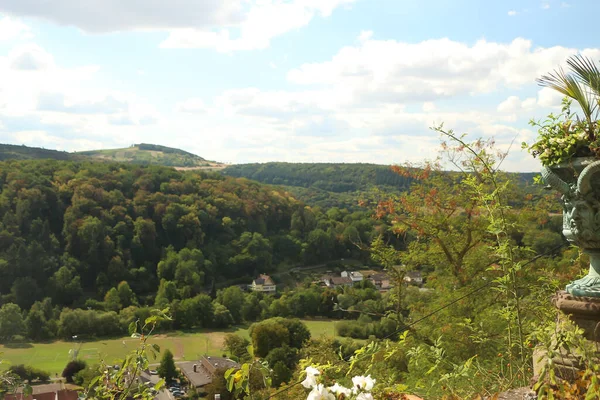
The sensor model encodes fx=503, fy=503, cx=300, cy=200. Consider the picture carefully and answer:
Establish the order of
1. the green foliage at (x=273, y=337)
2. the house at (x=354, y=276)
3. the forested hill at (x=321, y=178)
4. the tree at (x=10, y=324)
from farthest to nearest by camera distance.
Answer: the forested hill at (x=321, y=178) → the house at (x=354, y=276) → the tree at (x=10, y=324) → the green foliage at (x=273, y=337)

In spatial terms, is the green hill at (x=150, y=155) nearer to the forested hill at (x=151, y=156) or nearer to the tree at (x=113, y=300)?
the forested hill at (x=151, y=156)

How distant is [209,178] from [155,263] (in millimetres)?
18745

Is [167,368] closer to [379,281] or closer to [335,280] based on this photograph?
[335,280]

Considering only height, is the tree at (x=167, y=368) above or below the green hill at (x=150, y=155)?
below

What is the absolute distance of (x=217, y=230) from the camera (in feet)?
189

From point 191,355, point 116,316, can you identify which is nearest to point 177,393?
point 191,355

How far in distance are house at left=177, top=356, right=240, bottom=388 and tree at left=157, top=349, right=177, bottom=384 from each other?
2.03 ft

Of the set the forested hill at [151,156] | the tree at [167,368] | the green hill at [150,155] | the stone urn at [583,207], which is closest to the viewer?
the stone urn at [583,207]

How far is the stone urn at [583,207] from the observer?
2.28 meters

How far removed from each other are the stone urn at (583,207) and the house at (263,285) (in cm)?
4755

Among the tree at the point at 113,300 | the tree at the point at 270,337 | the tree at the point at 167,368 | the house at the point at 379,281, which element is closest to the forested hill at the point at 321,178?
the house at the point at 379,281

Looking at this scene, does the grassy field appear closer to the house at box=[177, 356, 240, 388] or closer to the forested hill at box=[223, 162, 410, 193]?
the house at box=[177, 356, 240, 388]

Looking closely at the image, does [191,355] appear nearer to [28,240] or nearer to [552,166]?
[28,240]

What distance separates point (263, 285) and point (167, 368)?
24290mm
